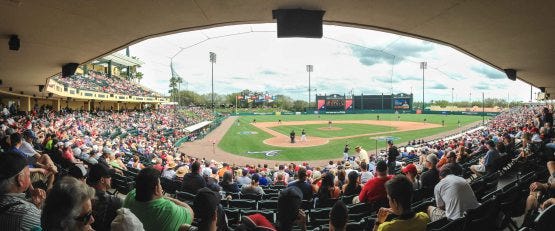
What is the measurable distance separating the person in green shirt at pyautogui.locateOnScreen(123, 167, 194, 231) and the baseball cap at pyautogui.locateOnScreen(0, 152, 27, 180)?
88 cm

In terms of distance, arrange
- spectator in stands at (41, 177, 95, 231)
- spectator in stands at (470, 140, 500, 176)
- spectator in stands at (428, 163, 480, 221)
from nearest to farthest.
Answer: spectator in stands at (41, 177, 95, 231), spectator in stands at (428, 163, 480, 221), spectator in stands at (470, 140, 500, 176)

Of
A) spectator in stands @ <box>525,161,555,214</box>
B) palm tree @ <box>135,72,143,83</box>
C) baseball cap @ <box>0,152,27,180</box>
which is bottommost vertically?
spectator in stands @ <box>525,161,555,214</box>

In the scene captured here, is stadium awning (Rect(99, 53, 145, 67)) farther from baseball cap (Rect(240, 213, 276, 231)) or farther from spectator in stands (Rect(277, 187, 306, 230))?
baseball cap (Rect(240, 213, 276, 231))

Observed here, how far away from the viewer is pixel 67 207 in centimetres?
215

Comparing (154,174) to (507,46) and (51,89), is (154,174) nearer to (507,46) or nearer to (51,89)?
(507,46)

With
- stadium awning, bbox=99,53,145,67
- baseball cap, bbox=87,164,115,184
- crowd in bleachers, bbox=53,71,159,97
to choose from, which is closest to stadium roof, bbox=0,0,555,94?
baseball cap, bbox=87,164,115,184

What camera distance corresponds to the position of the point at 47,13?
5004 millimetres

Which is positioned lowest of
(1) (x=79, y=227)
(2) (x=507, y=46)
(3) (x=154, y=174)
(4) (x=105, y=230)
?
(4) (x=105, y=230)

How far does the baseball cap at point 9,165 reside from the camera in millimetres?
2541

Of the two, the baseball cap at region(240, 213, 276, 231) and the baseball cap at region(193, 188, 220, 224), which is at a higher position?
the baseball cap at region(193, 188, 220, 224)

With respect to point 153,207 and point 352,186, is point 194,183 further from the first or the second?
point 153,207

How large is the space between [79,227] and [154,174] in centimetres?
81

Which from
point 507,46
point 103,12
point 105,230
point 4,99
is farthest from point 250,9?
point 4,99

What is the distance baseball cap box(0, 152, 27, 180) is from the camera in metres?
2.54
